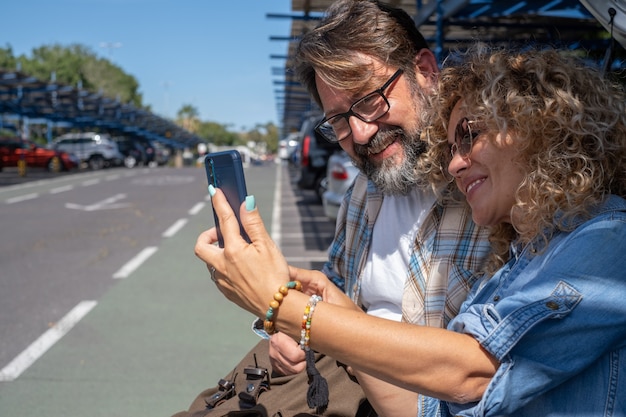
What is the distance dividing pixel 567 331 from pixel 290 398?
91cm

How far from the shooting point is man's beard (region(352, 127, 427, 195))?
2.08 metres

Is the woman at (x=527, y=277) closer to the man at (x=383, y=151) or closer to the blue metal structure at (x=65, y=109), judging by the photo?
the man at (x=383, y=151)

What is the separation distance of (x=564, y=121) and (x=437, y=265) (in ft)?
2.23

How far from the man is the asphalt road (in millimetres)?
2286

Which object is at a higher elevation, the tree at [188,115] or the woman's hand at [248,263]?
the woman's hand at [248,263]

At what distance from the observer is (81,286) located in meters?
7.26

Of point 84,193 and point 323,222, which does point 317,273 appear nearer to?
point 323,222

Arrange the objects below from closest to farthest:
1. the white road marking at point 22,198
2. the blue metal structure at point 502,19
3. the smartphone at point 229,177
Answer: the smartphone at point 229,177 < the blue metal structure at point 502,19 < the white road marking at point 22,198

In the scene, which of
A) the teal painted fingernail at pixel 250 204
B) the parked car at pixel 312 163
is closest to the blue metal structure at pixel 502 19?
the teal painted fingernail at pixel 250 204

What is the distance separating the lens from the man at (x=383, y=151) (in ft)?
6.48

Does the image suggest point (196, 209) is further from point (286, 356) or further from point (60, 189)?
point (286, 356)

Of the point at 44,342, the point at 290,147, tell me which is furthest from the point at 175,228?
the point at 290,147

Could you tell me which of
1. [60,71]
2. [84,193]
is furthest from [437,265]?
[60,71]

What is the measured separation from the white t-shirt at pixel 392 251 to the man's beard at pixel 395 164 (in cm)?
6
